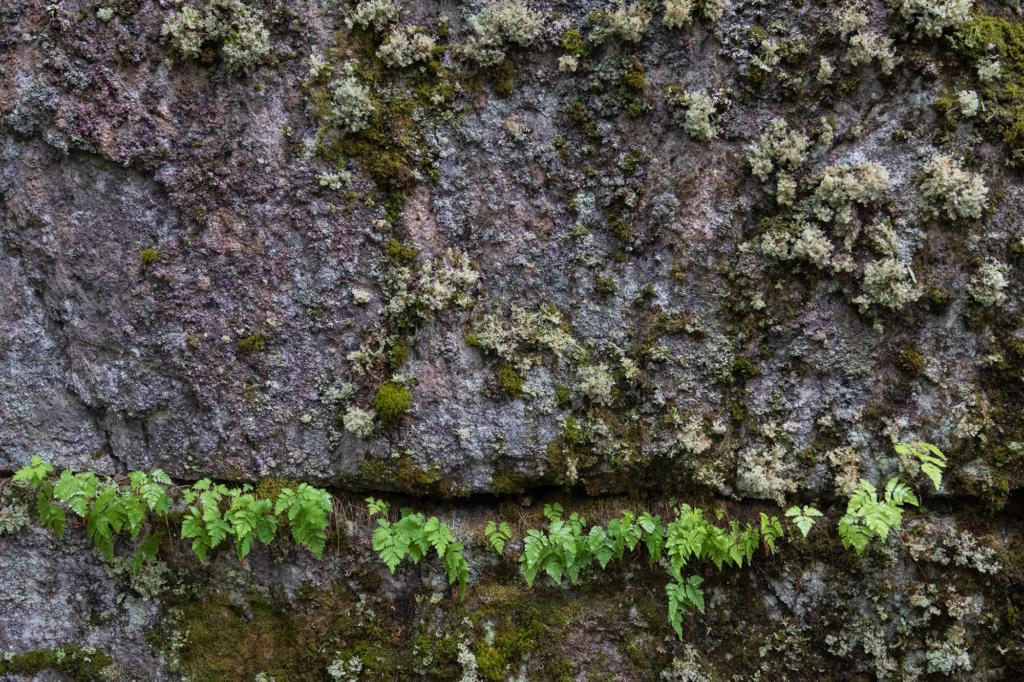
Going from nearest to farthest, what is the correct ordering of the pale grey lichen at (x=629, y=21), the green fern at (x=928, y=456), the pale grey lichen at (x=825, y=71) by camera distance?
the green fern at (x=928, y=456) → the pale grey lichen at (x=825, y=71) → the pale grey lichen at (x=629, y=21)

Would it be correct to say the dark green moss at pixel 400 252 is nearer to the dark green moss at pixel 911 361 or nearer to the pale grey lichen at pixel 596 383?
the pale grey lichen at pixel 596 383

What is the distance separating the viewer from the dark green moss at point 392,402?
4227mm

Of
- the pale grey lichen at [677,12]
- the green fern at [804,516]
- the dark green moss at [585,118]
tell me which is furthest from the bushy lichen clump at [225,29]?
the green fern at [804,516]

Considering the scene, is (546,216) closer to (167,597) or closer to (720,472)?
(720,472)

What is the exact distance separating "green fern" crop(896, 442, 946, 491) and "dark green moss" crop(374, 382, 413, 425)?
3.53 meters

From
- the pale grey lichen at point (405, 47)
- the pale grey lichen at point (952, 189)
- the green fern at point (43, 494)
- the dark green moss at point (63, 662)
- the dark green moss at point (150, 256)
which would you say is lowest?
the dark green moss at point (63, 662)

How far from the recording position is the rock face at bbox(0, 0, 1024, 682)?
407cm

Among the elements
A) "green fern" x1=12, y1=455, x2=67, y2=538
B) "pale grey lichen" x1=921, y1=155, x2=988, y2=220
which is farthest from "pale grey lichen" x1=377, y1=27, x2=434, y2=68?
"green fern" x1=12, y1=455, x2=67, y2=538

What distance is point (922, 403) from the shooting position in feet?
13.4

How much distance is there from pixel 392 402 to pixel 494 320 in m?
0.98

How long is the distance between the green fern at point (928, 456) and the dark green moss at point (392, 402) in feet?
11.6

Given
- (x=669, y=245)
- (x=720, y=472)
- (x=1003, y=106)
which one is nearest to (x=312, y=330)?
(x=669, y=245)

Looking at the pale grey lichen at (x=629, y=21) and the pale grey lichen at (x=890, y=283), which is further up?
the pale grey lichen at (x=629, y=21)

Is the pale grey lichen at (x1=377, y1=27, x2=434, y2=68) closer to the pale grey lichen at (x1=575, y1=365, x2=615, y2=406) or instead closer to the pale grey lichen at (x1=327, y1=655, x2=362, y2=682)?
the pale grey lichen at (x1=575, y1=365, x2=615, y2=406)
